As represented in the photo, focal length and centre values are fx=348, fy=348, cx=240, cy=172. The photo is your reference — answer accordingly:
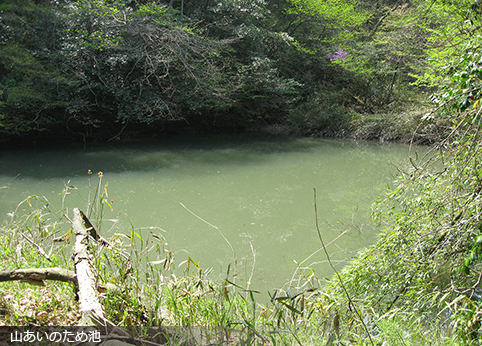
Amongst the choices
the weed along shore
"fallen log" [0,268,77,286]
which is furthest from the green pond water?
"fallen log" [0,268,77,286]

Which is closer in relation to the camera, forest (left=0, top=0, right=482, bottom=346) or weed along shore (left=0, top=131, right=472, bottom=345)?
weed along shore (left=0, top=131, right=472, bottom=345)

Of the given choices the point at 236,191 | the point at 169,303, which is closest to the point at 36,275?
the point at 169,303

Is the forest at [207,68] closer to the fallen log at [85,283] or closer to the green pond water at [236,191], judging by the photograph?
the green pond water at [236,191]

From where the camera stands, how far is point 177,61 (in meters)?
9.25

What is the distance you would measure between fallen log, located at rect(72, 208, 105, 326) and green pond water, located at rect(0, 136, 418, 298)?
0.37 meters

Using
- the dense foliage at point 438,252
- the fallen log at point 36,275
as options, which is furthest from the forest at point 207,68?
the fallen log at point 36,275

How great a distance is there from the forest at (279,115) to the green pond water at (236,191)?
0.43 meters

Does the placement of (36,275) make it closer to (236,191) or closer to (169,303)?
(169,303)

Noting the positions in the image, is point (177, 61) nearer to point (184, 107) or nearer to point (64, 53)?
point (184, 107)

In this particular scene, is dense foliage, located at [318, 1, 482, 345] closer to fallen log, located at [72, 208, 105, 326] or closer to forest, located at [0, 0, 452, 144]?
fallen log, located at [72, 208, 105, 326]

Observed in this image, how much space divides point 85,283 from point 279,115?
11.7 m

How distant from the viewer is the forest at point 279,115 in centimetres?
180

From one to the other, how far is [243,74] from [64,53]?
16.3ft

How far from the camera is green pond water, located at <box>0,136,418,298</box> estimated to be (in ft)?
12.7
